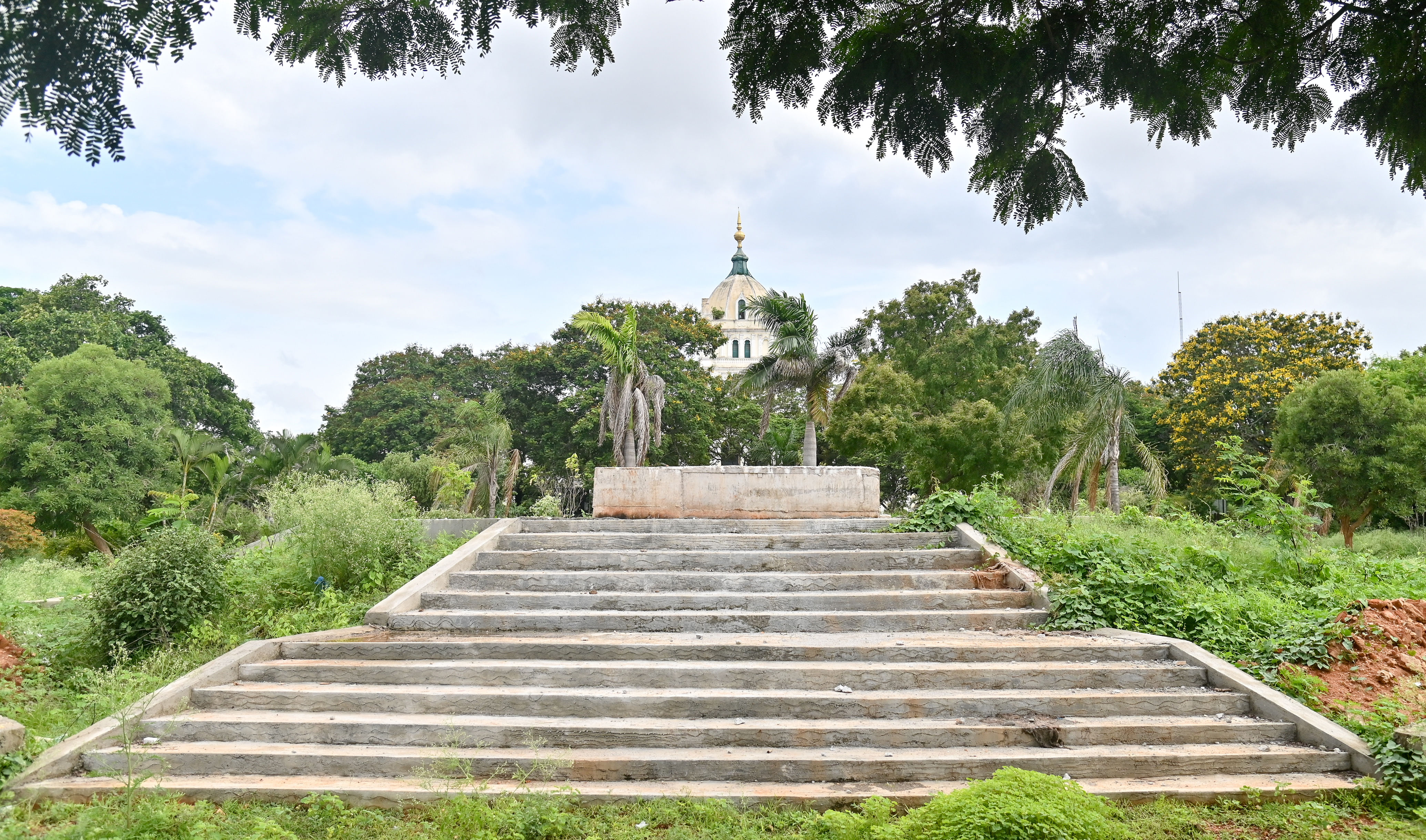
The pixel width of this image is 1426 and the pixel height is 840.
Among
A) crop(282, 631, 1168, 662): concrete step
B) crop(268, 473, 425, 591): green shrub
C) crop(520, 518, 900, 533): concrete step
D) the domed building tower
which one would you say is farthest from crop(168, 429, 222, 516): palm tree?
the domed building tower

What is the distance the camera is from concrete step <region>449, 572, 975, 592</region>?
321 inches

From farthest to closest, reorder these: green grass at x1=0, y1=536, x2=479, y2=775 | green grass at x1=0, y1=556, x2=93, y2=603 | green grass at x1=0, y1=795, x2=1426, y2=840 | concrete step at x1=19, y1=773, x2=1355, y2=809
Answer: green grass at x1=0, y1=556, x2=93, y2=603 → green grass at x1=0, y1=536, x2=479, y2=775 → concrete step at x1=19, y1=773, x2=1355, y2=809 → green grass at x1=0, y1=795, x2=1426, y2=840

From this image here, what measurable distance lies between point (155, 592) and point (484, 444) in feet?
54.7

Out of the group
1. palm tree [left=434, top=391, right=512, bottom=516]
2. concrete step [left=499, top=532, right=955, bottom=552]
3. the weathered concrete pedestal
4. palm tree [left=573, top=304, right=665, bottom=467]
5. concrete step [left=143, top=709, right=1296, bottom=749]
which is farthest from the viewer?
palm tree [left=434, top=391, right=512, bottom=516]

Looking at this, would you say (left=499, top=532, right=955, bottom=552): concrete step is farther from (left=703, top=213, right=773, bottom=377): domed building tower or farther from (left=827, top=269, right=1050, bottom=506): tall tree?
(left=703, top=213, right=773, bottom=377): domed building tower

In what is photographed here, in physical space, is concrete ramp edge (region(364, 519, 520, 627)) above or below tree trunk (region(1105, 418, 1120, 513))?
below

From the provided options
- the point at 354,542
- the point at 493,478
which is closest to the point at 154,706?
the point at 354,542

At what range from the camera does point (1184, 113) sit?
2867 mm

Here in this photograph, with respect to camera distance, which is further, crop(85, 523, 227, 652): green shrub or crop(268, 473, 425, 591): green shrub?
crop(268, 473, 425, 591): green shrub

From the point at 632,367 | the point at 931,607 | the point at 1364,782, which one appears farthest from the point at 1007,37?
the point at 632,367

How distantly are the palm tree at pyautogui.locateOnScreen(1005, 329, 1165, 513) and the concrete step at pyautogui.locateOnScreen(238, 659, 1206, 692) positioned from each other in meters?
13.6

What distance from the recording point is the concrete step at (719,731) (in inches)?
208

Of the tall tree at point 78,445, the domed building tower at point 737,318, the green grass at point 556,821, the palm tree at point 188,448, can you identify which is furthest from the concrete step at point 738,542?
the domed building tower at point 737,318

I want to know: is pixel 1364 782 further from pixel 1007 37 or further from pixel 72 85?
pixel 72 85
